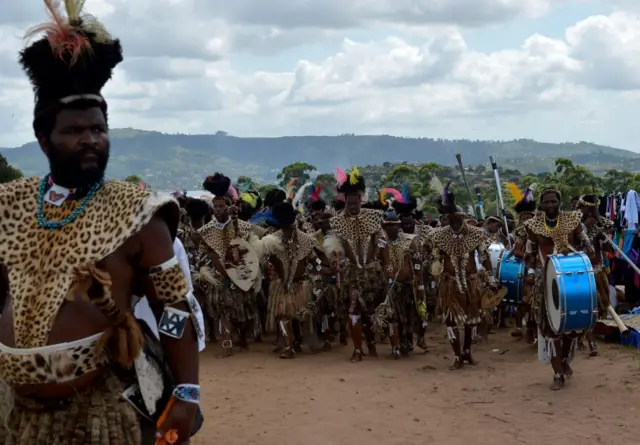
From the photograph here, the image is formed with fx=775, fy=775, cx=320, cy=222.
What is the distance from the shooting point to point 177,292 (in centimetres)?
254

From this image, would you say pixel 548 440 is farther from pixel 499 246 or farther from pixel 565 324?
pixel 499 246

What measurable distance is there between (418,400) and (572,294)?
6.01ft

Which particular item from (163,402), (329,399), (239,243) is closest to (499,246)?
(239,243)

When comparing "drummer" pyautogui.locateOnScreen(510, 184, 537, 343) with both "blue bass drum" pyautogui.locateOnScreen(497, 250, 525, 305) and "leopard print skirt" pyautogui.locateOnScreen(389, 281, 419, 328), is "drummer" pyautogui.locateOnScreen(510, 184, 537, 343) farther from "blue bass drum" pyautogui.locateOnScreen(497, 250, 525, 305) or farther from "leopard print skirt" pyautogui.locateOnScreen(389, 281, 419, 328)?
Result: "leopard print skirt" pyautogui.locateOnScreen(389, 281, 419, 328)

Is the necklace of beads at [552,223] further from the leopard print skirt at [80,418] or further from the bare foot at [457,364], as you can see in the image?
the leopard print skirt at [80,418]

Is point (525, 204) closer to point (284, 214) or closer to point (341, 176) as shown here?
point (341, 176)

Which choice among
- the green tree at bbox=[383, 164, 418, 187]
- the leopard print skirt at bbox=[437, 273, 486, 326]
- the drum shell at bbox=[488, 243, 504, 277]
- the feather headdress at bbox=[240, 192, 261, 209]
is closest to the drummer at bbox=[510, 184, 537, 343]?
the leopard print skirt at bbox=[437, 273, 486, 326]

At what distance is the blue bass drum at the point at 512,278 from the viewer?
10828 millimetres

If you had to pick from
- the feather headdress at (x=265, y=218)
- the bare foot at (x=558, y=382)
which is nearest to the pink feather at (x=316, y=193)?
the feather headdress at (x=265, y=218)

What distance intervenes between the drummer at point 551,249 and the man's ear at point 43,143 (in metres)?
6.22

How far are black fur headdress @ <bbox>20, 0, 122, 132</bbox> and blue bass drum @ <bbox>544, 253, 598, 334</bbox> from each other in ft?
19.2

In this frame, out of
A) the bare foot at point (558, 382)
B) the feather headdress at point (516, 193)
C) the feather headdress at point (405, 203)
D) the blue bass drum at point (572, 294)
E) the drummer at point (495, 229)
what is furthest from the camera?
the drummer at point (495, 229)

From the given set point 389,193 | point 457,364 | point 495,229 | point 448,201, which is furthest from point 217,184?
point 495,229

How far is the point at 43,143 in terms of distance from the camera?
8.71ft
